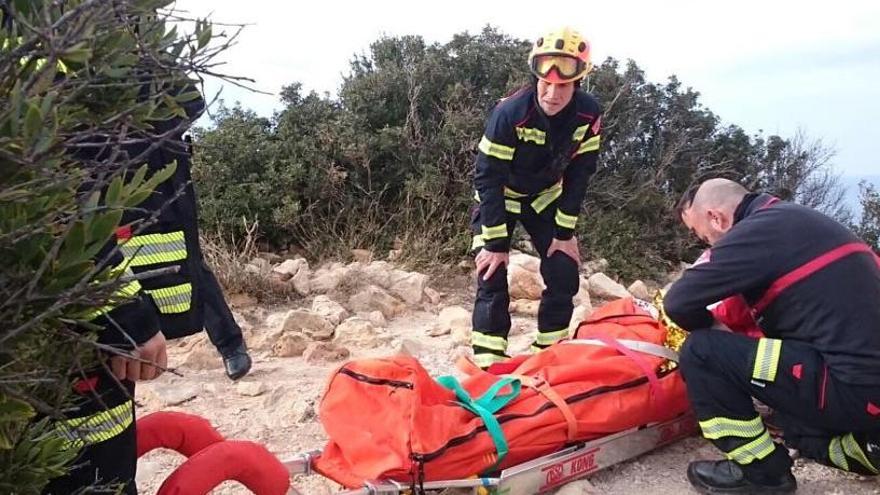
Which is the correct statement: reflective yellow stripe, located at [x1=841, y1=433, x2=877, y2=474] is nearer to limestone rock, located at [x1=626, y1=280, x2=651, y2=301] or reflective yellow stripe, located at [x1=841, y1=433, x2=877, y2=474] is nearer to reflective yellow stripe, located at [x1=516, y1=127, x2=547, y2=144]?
reflective yellow stripe, located at [x1=516, y1=127, x2=547, y2=144]

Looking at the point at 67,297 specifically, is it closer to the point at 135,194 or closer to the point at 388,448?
the point at 135,194

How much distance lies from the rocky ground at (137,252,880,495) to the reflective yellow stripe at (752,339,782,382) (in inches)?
23.0

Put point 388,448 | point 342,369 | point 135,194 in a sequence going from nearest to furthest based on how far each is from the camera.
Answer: point 135,194 < point 388,448 < point 342,369

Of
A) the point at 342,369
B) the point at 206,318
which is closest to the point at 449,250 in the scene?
the point at 206,318

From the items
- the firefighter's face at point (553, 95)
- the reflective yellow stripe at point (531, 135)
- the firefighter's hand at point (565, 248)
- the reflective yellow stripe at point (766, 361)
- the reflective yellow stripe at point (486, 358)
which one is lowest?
the reflective yellow stripe at point (486, 358)

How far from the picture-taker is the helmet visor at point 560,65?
4270 mm

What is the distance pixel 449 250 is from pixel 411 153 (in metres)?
1.48

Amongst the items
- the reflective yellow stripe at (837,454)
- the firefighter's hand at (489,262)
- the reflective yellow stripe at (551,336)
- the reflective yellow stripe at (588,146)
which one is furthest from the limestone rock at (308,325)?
the reflective yellow stripe at (837,454)

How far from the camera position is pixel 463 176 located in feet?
25.7

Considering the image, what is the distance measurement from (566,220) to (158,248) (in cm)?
250

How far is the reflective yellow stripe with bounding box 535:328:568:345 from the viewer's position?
4727 mm

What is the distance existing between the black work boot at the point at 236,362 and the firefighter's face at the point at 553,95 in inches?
82.2

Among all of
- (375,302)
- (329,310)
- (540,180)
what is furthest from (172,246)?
(375,302)

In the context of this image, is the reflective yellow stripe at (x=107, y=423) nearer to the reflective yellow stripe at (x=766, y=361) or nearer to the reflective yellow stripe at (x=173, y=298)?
the reflective yellow stripe at (x=173, y=298)
